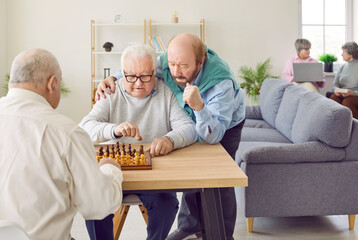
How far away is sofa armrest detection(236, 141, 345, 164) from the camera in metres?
2.82

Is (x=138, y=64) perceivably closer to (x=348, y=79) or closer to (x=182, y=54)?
(x=182, y=54)

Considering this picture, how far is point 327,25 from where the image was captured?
760 cm

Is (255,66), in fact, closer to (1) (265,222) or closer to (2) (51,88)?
(1) (265,222)

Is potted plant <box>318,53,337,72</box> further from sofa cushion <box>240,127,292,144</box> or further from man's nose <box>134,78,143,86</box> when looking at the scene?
man's nose <box>134,78,143,86</box>

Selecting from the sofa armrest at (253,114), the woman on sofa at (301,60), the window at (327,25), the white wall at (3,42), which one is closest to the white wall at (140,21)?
the white wall at (3,42)

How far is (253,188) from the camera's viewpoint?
284 cm

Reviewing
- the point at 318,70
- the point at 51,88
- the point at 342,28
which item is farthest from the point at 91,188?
the point at 342,28

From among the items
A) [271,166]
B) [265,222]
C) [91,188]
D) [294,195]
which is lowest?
[265,222]

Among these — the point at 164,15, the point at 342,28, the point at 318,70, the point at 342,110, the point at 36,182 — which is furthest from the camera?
the point at 342,28

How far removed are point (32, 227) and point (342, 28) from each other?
7.23 metres

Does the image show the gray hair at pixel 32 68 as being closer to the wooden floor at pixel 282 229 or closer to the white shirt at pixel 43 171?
the white shirt at pixel 43 171

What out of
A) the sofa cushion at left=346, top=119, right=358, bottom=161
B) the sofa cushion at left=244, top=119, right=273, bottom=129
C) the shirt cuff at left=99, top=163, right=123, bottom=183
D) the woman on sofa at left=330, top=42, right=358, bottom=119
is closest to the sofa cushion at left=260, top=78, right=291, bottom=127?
the sofa cushion at left=244, top=119, right=273, bottom=129

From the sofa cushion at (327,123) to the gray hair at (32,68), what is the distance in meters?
1.93

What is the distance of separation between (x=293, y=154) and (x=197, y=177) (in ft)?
4.74
